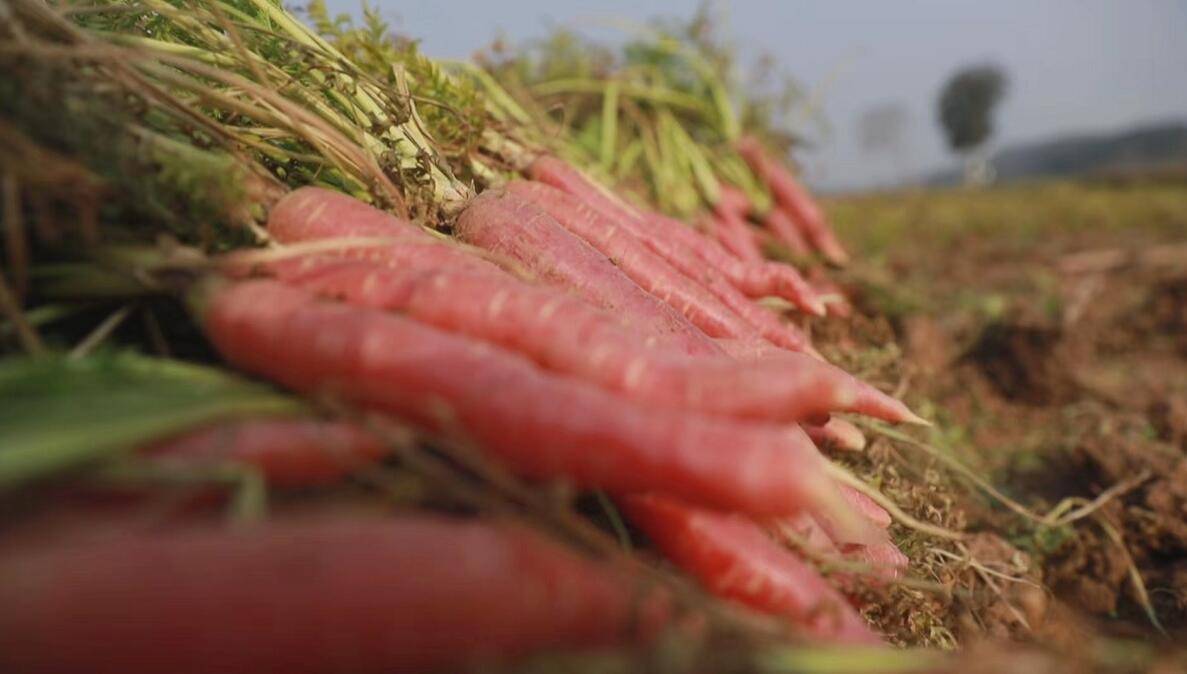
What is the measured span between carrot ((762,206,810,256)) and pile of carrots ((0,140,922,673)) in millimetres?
3251

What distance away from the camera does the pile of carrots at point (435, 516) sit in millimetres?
1103

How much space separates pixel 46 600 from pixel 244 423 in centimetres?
41

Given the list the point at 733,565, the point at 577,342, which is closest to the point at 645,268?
the point at 577,342

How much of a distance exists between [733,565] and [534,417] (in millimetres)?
572

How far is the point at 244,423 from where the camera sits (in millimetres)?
1373

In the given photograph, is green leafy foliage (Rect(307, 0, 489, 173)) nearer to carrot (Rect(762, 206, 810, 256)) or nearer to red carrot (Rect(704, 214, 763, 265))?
red carrot (Rect(704, 214, 763, 265))

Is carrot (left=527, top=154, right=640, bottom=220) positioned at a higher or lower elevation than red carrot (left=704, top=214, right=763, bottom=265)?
higher

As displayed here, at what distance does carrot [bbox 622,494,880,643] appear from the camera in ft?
5.34

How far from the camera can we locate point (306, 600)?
3.70ft

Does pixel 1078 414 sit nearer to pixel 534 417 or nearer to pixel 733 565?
pixel 733 565

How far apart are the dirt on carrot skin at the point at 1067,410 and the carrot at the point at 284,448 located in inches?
51.2

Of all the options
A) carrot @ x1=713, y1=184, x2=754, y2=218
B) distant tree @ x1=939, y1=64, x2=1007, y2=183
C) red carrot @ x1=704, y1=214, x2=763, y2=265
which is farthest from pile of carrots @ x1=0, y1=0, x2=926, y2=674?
distant tree @ x1=939, y1=64, x2=1007, y2=183

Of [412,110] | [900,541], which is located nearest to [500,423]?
[900,541]

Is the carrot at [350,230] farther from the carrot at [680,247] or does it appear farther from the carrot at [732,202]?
the carrot at [732,202]
